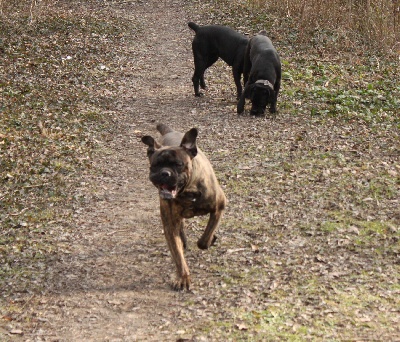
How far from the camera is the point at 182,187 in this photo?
571 centimetres

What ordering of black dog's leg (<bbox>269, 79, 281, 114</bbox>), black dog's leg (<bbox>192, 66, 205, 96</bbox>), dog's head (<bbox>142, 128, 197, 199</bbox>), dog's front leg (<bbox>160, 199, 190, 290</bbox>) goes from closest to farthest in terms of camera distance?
1. dog's head (<bbox>142, 128, 197, 199</bbox>)
2. dog's front leg (<bbox>160, 199, 190, 290</bbox>)
3. black dog's leg (<bbox>269, 79, 281, 114</bbox>)
4. black dog's leg (<bbox>192, 66, 205, 96</bbox>)

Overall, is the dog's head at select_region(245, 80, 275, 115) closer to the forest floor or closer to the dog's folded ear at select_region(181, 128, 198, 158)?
the forest floor

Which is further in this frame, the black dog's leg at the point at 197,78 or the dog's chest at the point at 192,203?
the black dog's leg at the point at 197,78

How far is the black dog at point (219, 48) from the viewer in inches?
503

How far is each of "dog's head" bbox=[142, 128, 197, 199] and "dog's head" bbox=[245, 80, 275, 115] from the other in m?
5.86

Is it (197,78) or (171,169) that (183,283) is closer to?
(171,169)

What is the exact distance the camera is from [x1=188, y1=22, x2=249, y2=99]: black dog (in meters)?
12.8

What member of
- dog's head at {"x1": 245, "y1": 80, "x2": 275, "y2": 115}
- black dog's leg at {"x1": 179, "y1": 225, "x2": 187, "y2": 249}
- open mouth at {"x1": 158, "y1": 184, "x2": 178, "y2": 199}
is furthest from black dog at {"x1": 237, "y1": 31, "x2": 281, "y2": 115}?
open mouth at {"x1": 158, "y1": 184, "x2": 178, "y2": 199}

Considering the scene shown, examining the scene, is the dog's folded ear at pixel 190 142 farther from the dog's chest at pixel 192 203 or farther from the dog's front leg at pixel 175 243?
the dog's front leg at pixel 175 243

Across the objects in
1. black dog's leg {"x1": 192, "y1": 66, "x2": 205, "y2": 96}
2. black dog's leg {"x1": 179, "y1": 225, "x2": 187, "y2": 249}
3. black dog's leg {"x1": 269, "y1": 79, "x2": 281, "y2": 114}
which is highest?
black dog's leg {"x1": 179, "y1": 225, "x2": 187, "y2": 249}

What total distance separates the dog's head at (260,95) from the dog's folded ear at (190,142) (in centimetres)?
581

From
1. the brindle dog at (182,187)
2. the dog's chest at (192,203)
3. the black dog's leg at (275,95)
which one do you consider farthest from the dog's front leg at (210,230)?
the black dog's leg at (275,95)

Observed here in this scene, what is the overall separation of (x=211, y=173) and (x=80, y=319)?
174 cm

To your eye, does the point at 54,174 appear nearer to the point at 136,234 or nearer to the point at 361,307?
the point at 136,234
